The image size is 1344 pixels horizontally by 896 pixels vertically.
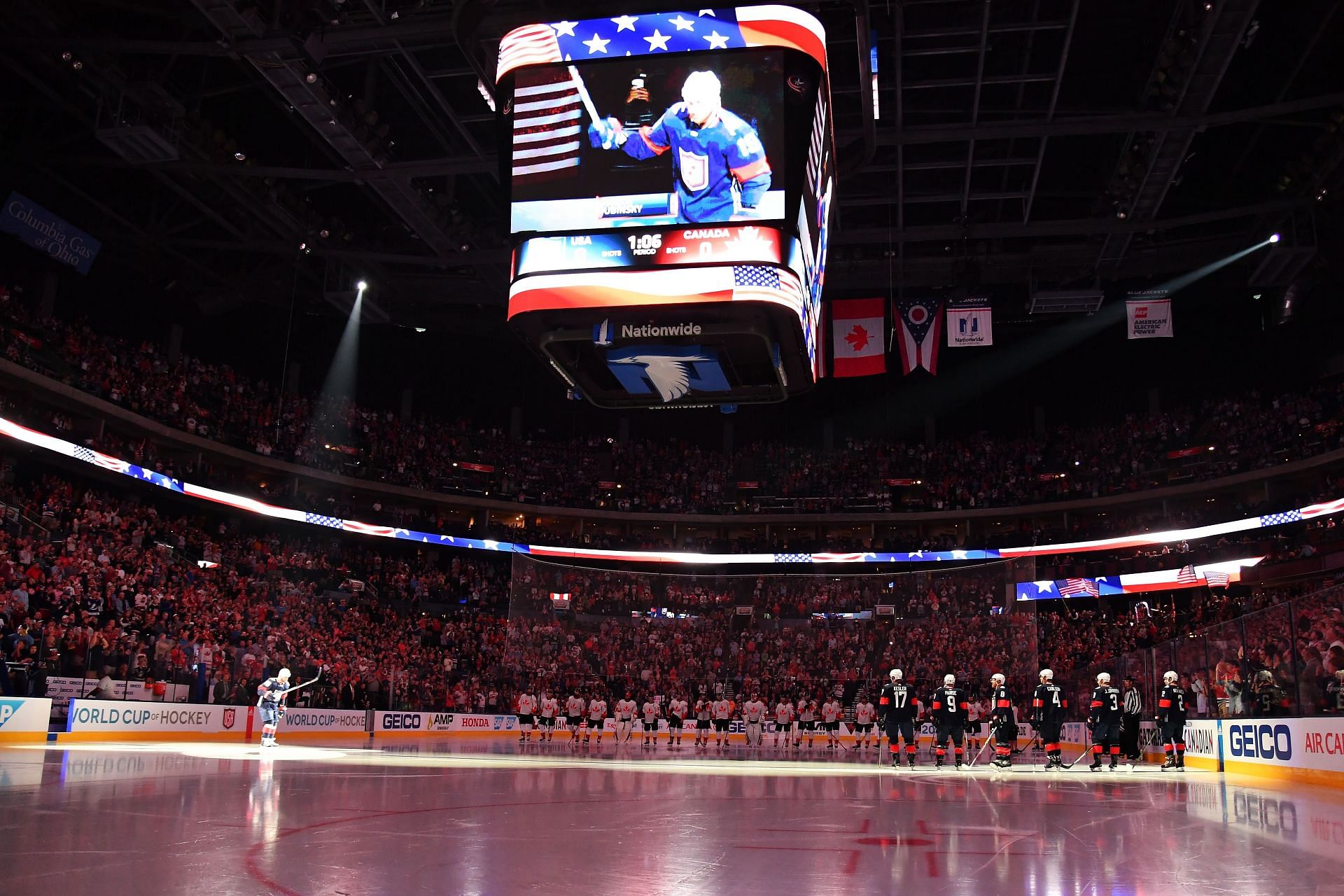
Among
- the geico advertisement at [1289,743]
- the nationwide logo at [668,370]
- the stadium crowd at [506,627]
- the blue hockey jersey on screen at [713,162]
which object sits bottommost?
the geico advertisement at [1289,743]

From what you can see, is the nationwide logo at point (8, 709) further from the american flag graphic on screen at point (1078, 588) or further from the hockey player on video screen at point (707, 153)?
the american flag graphic on screen at point (1078, 588)

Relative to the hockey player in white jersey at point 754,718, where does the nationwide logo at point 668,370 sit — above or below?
above

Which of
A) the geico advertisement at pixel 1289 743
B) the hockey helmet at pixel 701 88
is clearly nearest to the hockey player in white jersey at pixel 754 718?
the geico advertisement at pixel 1289 743

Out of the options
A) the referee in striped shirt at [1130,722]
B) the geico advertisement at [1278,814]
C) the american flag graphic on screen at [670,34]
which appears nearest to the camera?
the geico advertisement at [1278,814]

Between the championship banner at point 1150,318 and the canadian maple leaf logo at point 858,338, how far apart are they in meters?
8.52

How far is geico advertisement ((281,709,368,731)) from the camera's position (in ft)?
103

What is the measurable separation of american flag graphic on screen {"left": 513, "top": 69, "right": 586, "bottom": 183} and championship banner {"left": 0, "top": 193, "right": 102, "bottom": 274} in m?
22.7

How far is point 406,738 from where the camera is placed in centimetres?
3534

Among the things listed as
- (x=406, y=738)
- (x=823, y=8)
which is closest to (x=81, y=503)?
(x=406, y=738)

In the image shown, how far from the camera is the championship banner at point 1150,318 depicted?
30641 mm

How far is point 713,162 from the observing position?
14.9 m

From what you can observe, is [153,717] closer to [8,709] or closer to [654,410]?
[8,709]

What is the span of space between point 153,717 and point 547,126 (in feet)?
62.7

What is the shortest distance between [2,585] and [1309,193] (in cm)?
3651
